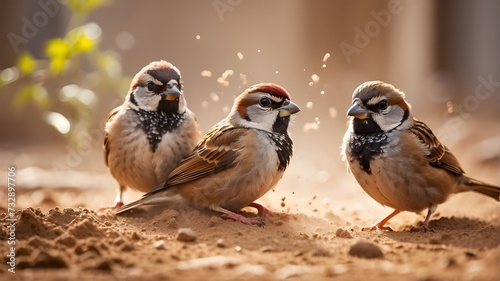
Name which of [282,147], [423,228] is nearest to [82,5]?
[282,147]

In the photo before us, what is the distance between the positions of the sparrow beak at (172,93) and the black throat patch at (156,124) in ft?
0.48

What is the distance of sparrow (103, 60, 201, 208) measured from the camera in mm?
Answer: 4641

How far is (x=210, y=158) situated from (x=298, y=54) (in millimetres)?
7128

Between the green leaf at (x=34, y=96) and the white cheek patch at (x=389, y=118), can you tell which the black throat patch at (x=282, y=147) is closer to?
the white cheek patch at (x=389, y=118)

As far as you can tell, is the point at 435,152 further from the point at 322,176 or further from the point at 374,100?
the point at 322,176

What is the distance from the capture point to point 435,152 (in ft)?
14.8

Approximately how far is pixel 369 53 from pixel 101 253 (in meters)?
8.65

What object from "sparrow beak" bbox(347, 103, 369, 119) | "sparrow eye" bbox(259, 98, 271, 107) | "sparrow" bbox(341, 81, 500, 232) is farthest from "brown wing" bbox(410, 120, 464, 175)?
"sparrow eye" bbox(259, 98, 271, 107)

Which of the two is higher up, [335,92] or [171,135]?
[335,92]

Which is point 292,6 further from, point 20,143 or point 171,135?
point 171,135

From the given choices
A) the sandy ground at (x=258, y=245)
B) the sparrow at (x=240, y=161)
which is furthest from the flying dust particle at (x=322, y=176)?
the sparrow at (x=240, y=161)

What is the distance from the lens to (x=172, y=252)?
3258mm

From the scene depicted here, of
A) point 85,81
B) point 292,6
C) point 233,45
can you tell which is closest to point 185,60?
point 233,45

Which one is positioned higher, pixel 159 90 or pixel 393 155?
pixel 159 90
